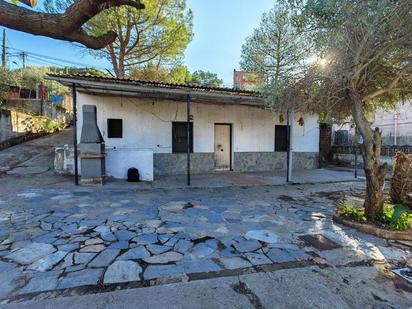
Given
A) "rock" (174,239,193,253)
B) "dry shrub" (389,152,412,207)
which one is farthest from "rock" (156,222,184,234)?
"dry shrub" (389,152,412,207)

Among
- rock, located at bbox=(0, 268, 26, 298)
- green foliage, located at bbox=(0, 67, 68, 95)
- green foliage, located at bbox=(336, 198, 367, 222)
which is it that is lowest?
rock, located at bbox=(0, 268, 26, 298)

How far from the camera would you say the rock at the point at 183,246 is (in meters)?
3.05

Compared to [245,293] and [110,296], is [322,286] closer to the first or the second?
[245,293]

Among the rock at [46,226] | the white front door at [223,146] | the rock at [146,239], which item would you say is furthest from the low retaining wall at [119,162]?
the rock at [146,239]

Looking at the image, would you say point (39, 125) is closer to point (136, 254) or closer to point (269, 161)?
point (269, 161)

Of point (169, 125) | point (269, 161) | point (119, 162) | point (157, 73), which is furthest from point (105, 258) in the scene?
point (157, 73)

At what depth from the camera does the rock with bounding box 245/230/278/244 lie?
11.2ft

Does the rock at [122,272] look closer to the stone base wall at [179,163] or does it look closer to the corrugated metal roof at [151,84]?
the corrugated metal roof at [151,84]

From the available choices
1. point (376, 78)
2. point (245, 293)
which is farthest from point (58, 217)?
point (376, 78)

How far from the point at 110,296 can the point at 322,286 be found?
2.00 meters

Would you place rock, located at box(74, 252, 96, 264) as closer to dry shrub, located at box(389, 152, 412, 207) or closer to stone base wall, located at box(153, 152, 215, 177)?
dry shrub, located at box(389, 152, 412, 207)

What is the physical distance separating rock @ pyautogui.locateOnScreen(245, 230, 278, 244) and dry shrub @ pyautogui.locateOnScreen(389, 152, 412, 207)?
3.66 metres

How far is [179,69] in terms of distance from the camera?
13.5 metres

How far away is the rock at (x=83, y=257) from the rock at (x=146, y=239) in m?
0.58
